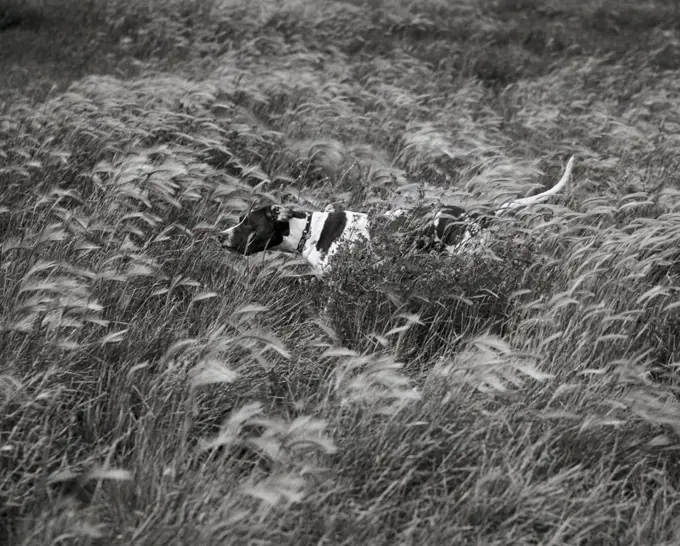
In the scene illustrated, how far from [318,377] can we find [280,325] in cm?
76

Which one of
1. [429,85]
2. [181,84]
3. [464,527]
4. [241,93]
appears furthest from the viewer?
[429,85]

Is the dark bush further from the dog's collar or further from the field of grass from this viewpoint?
the dog's collar

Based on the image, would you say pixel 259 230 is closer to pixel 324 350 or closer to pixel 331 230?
pixel 331 230

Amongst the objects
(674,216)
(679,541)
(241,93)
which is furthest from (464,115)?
(679,541)

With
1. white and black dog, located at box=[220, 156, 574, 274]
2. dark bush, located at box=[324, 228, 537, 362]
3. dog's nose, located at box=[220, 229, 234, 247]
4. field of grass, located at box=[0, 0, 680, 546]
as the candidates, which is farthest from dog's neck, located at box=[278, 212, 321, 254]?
dark bush, located at box=[324, 228, 537, 362]

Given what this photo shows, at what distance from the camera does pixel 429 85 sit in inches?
352

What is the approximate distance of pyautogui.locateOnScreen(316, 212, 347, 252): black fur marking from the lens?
4.45 m

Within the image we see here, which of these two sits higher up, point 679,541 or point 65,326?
point 65,326

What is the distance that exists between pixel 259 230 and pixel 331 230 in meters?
0.49

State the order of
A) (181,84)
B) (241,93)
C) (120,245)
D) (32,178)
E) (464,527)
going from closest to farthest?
(464,527), (120,245), (32,178), (181,84), (241,93)

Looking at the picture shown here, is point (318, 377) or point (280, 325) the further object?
point (280, 325)

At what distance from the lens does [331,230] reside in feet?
14.7

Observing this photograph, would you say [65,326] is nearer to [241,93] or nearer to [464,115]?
[241,93]

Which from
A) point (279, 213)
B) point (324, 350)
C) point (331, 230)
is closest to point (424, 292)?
point (324, 350)
